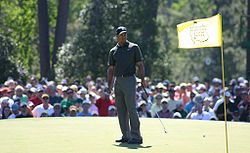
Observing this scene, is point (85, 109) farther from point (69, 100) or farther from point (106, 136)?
point (106, 136)

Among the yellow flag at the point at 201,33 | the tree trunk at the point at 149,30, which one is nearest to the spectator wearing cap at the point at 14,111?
the yellow flag at the point at 201,33

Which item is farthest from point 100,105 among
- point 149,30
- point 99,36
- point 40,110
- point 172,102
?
point 149,30

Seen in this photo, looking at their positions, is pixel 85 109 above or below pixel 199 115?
above

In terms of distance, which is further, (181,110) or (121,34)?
(181,110)

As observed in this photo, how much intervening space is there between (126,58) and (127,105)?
0.76 metres

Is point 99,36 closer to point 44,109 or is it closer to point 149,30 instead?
point 149,30

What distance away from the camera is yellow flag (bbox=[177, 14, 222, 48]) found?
11.1 m

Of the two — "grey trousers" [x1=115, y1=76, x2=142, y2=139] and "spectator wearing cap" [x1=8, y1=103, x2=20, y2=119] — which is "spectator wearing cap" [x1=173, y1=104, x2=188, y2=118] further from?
"grey trousers" [x1=115, y1=76, x2=142, y2=139]

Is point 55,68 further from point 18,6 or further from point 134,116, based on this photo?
point 134,116

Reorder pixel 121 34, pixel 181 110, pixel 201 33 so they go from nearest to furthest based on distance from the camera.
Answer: pixel 201 33, pixel 121 34, pixel 181 110

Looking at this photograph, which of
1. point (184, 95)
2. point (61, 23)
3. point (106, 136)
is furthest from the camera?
point (61, 23)

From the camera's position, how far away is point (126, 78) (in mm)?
12391

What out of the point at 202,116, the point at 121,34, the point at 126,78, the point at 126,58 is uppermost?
the point at 121,34

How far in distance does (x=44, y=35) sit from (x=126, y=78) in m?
22.2
